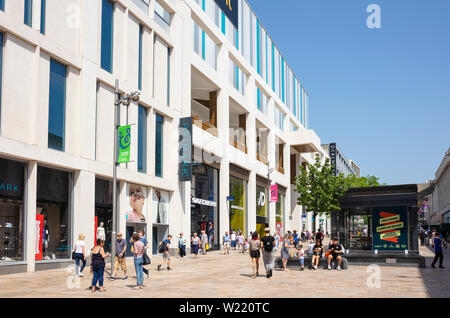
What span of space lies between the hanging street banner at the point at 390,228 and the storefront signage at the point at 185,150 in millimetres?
12472

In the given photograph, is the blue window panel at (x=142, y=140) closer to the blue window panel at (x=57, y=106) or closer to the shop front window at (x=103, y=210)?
the shop front window at (x=103, y=210)

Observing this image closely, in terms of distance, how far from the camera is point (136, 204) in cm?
2847

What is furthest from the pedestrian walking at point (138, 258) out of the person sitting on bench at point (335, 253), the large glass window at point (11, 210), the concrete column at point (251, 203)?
the concrete column at point (251, 203)

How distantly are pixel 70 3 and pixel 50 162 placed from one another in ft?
25.0

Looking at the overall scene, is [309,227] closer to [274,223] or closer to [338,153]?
[274,223]

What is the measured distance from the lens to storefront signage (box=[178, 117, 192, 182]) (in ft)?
107

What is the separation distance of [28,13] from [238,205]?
2758cm

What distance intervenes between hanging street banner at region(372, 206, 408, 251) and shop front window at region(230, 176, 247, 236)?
18503 millimetres

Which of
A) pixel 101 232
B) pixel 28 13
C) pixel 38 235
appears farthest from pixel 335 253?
pixel 28 13

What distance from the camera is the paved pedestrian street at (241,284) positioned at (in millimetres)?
13570

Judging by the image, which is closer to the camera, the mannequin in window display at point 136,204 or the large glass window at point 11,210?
the large glass window at point 11,210

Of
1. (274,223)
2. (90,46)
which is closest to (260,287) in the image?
(90,46)

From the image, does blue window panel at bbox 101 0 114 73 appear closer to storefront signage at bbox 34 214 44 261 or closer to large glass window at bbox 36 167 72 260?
large glass window at bbox 36 167 72 260

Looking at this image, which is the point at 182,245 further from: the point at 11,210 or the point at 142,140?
the point at 11,210
